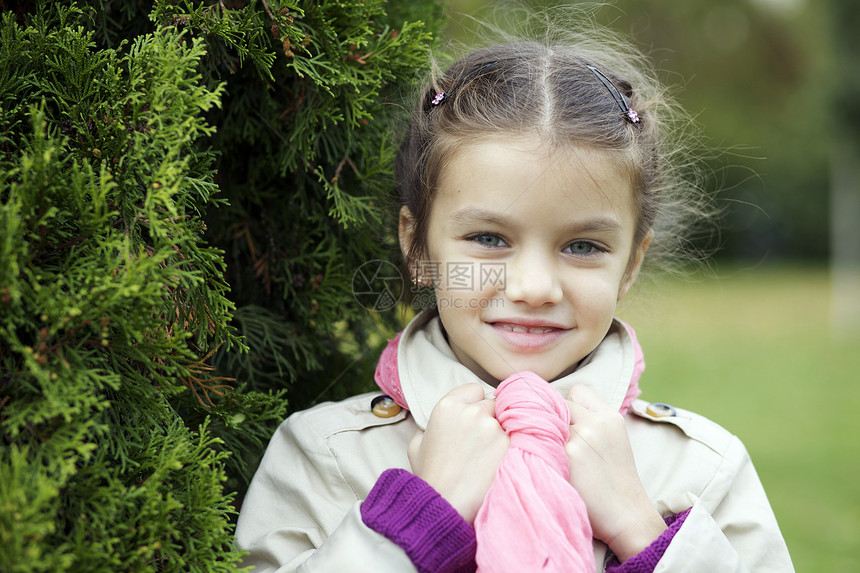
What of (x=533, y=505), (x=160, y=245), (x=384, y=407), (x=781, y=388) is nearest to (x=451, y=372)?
(x=384, y=407)

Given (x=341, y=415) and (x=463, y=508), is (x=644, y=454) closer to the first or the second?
(x=463, y=508)

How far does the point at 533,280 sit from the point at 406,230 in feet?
1.94

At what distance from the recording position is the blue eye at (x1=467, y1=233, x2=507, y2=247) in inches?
77.8

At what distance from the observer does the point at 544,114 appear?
6.61 feet

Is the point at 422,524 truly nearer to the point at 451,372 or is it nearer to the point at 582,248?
the point at 451,372

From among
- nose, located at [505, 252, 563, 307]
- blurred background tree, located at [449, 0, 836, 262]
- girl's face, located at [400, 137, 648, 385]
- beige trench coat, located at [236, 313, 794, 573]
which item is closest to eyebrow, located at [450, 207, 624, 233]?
girl's face, located at [400, 137, 648, 385]

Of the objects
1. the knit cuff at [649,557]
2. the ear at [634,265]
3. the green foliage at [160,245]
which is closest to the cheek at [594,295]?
the ear at [634,265]

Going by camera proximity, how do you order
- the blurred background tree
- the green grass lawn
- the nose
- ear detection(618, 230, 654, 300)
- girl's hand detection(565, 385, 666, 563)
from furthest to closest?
the blurred background tree, the green grass lawn, ear detection(618, 230, 654, 300), the nose, girl's hand detection(565, 385, 666, 563)

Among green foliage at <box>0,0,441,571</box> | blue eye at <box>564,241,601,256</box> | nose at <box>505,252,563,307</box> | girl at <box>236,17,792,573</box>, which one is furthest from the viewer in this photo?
blue eye at <box>564,241,601,256</box>

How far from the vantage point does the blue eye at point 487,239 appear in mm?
1976

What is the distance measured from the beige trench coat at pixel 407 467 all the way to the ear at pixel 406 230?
273 mm

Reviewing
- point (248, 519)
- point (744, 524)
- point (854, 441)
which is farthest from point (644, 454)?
point (854, 441)

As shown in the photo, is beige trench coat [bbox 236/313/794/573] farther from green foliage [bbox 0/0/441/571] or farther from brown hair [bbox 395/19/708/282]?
brown hair [bbox 395/19/708/282]

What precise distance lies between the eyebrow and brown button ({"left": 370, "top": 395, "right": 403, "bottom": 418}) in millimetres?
547
